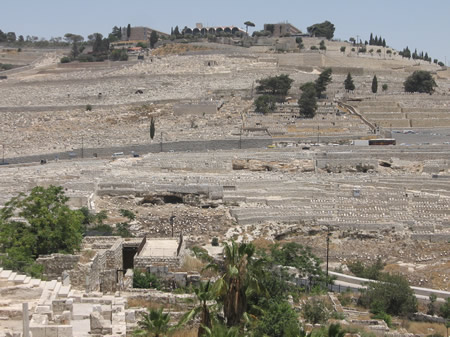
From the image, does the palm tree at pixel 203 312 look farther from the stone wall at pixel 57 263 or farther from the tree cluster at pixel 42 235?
the tree cluster at pixel 42 235

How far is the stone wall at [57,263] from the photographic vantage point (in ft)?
49.4

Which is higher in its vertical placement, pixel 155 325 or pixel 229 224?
pixel 155 325

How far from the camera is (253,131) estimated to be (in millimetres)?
45000

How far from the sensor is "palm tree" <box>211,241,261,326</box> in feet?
39.6

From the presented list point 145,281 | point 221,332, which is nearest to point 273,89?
point 145,281

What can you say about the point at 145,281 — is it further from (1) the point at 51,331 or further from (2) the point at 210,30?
(2) the point at 210,30

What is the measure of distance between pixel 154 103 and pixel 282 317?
42305 millimetres

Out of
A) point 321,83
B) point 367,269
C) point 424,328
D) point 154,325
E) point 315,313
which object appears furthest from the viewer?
point 321,83

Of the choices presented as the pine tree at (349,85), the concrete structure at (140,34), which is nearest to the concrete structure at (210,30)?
the concrete structure at (140,34)

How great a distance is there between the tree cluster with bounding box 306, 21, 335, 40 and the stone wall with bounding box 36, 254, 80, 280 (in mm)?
77842

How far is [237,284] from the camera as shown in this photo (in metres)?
12.1

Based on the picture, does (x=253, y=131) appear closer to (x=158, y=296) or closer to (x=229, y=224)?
(x=229, y=224)

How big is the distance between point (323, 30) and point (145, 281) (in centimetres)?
7769

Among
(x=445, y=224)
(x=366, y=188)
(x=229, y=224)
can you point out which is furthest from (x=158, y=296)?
(x=366, y=188)
